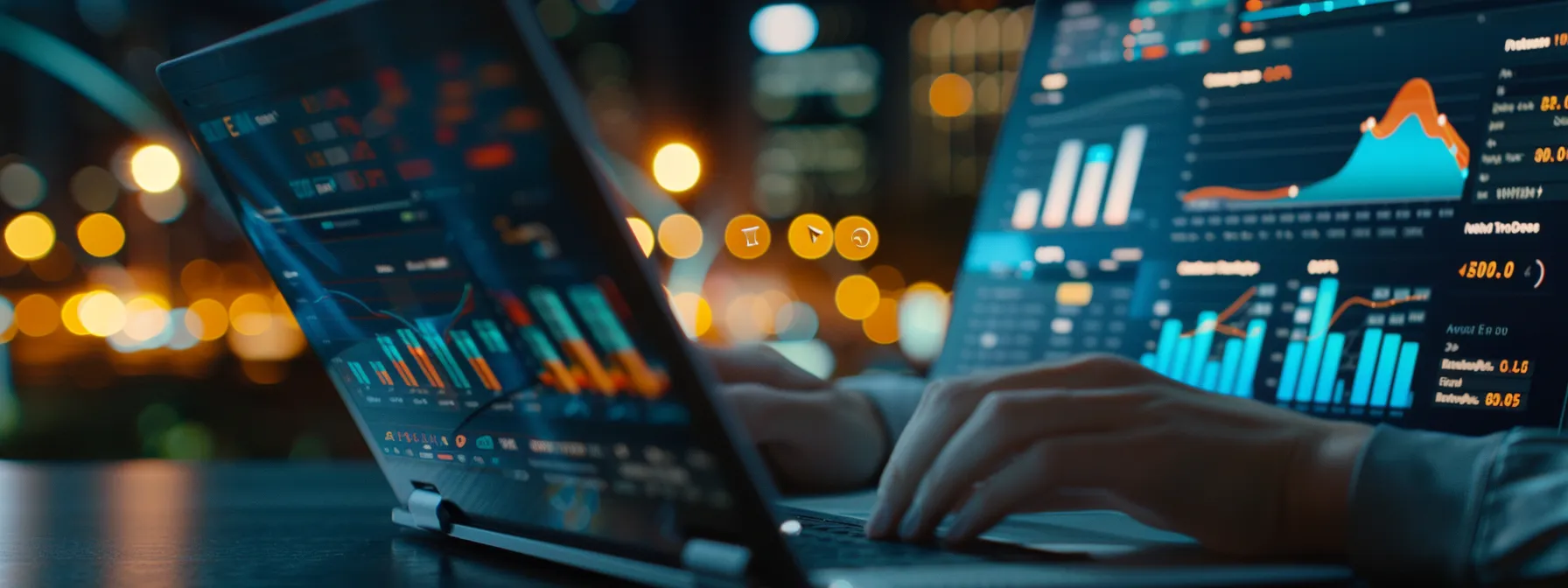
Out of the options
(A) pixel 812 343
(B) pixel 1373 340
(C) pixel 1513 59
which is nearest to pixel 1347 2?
(C) pixel 1513 59

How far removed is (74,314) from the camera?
107 feet

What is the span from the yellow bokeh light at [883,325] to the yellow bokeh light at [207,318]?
2167 centimetres

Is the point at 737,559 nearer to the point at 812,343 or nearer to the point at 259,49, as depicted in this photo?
the point at 259,49

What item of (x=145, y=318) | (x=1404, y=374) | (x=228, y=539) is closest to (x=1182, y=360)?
(x=1404, y=374)

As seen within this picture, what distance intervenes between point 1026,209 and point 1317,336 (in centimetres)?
41

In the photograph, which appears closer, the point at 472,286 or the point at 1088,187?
the point at 472,286

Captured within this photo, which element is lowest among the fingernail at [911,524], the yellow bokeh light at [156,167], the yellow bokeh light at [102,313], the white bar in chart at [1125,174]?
the fingernail at [911,524]

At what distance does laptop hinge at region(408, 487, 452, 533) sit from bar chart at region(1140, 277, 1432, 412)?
78 cm

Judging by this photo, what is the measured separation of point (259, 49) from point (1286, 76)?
105 centimetres

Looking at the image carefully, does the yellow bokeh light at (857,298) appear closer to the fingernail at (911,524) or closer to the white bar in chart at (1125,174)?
the white bar in chart at (1125,174)

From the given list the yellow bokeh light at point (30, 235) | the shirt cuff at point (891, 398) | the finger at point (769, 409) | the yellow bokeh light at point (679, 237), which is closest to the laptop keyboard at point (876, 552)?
the finger at point (769, 409)

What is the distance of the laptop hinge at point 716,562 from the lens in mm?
630

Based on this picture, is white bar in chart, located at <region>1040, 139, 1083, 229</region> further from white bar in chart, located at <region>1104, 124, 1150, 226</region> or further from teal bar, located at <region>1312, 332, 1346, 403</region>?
teal bar, located at <region>1312, 332, 1346, 403</region>

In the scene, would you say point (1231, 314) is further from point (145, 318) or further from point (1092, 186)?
point (145, 318)
